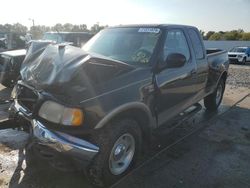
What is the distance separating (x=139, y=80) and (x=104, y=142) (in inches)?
38.8

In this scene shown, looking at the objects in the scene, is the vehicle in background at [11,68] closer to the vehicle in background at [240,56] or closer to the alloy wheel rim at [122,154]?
the alloy wheel rim at [122,154]

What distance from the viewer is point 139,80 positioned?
3.86 meters

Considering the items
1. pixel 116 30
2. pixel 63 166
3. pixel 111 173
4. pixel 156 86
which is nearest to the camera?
pixel 63 166

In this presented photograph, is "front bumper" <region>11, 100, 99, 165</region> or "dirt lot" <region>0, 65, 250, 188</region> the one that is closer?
"front bumper" <region>11, 100, 99, 165</region>

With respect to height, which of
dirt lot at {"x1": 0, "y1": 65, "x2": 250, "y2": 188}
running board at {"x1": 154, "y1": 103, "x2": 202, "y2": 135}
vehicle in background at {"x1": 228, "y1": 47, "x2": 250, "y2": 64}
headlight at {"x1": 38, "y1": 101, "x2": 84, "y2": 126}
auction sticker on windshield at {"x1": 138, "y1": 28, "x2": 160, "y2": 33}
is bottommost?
vehicle in background at {"x1": 228, "y1": 47, "x2": 250, "y2": 64}

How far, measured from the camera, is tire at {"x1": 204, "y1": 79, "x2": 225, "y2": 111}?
7.26 meters

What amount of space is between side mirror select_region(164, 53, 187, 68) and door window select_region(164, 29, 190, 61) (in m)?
0.15

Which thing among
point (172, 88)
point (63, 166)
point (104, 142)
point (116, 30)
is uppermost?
point (116, 30)

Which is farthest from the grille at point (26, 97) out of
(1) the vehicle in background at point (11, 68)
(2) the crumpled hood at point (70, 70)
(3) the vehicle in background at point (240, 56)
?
(3) the vehicle in background at point (240, 56)

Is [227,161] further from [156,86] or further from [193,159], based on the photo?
[156,86]

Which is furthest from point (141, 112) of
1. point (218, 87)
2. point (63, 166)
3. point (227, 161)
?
Result: point (218, 87)

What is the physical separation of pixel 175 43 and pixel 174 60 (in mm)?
819

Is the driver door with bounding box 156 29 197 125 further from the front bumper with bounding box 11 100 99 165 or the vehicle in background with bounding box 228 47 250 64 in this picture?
the vehicle in background with bounding box 228 47 250 64

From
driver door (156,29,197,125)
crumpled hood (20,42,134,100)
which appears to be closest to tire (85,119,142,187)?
crumpled hood (20,42,134,100)
